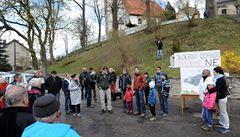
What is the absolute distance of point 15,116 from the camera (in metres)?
3.90

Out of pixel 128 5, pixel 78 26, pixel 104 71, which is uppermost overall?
pixel 128 5

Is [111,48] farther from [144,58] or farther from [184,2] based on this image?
[184,2]

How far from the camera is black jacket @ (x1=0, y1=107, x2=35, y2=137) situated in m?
3.88

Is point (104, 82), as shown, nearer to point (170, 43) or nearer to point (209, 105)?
point (209, 105)

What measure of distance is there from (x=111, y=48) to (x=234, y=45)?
10.3m

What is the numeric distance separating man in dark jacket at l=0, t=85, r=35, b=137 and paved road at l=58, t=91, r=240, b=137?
18.7ft

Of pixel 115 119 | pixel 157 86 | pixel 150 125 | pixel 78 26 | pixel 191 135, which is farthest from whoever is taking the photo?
pixel 78 26

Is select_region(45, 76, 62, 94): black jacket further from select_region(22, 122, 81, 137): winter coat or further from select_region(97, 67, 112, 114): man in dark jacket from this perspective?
select_region(22, 122, 81, 137): winter coat

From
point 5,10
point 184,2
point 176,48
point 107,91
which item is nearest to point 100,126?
point 107,91

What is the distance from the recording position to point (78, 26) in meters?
63.6

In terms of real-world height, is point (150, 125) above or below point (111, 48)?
below

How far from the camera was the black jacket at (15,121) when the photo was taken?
3.88 meters

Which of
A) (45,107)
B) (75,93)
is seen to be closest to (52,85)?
(75,93)

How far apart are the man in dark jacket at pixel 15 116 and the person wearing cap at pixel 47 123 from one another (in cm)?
89
